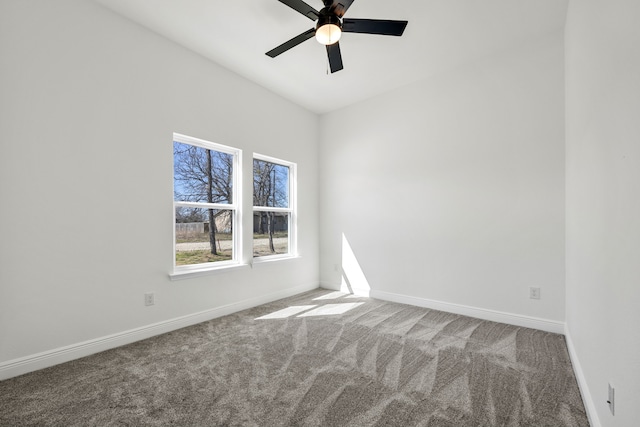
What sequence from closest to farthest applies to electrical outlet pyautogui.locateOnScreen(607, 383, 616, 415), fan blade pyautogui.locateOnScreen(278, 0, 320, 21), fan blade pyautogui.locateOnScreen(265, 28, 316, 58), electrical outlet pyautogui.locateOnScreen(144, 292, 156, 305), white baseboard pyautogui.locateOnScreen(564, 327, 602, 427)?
1. electrical outlet pyautogui.locateOnScreen(607, 383, 616, 415)
2. white baseboard pyautogui.locateOnScreen(564, 327, 602, 427)
3. fan blade pyautogui.locateOnScreen(278, 0, 320, 21)
4. fan blade pyautogui.locateOnScreen(265, 28, 316, 58)
5. electrical outlet pyautogui.locateOnScreen(144, 292, 156, 305)

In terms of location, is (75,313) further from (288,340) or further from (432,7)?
(432,7)

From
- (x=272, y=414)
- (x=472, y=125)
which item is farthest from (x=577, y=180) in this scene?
(x=272, y=414)

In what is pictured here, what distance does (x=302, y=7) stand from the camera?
2080mm

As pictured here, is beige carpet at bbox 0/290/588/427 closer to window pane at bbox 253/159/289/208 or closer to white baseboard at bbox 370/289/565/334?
white baseboard at bbox 370/289/565/334

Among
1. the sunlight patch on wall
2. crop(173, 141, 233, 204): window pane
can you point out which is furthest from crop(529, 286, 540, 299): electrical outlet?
crop(173, 141, 233, 204): window pane

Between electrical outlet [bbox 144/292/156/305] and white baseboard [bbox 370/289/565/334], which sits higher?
electrical outlet [bbox 144/292/156/305]

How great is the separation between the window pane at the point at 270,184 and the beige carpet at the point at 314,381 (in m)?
1.81

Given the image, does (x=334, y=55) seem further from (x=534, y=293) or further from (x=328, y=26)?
(x=534, y=293)

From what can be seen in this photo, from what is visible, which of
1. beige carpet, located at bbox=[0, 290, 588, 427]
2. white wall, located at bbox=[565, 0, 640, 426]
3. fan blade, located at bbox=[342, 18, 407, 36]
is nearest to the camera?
white wall, located at bbox=[565, 0, 640, 426]

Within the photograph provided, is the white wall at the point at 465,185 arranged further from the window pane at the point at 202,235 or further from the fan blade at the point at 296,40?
the fan blade at the point at 296,40

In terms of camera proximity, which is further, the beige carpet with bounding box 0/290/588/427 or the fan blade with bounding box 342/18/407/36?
the fan blade with bounding box 342/18/407/36

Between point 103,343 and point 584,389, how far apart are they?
11.8 ft

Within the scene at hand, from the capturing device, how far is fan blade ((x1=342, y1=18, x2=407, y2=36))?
2134 mm

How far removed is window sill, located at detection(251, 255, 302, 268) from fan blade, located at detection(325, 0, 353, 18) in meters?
2.90
